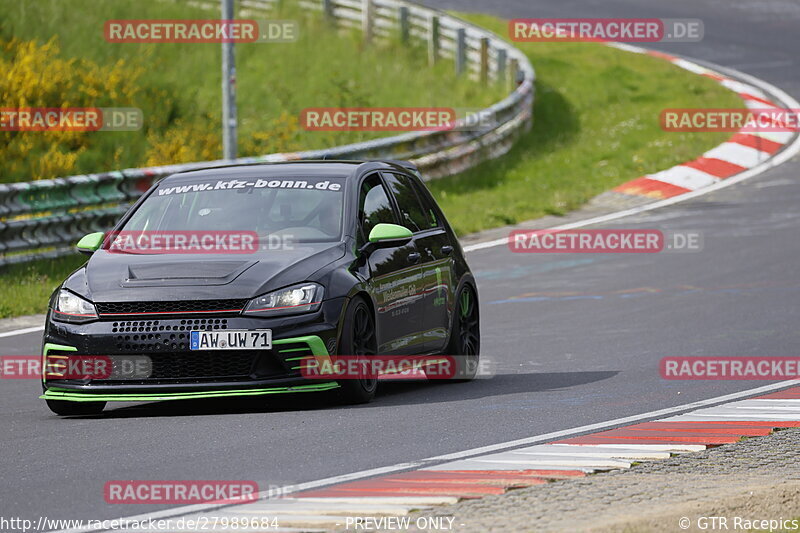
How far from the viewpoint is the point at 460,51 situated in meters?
34.0

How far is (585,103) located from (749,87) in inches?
121

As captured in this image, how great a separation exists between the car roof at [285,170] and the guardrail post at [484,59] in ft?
71.1

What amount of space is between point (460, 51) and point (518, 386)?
23227 millimetres

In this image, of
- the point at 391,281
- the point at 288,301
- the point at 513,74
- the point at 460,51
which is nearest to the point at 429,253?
the point at 391,281

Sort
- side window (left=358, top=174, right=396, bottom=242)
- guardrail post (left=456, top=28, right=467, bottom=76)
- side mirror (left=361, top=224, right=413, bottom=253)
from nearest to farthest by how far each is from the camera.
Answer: side mirror (left=361, top=224, right=413, bottom=253)
side window (left=358, top=174, right=396, bottom=242)
guardrail post (left=456, top=28, right=467, bottom=76)

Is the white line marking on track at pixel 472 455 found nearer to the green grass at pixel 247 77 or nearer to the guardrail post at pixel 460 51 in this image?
the green grass at pixel 247 77

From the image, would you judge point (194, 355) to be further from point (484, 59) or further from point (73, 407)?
point (484, 59)

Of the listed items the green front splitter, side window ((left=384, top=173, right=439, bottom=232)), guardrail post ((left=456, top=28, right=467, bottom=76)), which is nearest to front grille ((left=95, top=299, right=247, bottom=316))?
the green front splitter

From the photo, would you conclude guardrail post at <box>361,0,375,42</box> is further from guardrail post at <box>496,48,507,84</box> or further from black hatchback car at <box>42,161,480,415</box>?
black hatchback car at <box>42,161,480,415</box>

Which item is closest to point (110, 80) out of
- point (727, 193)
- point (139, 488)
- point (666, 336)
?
point (727, 193)

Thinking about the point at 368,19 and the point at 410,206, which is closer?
the point at 410,206

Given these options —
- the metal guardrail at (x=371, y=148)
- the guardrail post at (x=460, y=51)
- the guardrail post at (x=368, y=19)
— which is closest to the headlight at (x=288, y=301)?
the metal guardrail at (x=371, y=148)

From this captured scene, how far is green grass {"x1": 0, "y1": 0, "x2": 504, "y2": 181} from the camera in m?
27.8

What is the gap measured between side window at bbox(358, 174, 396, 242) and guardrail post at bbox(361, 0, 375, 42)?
81.7 ft
